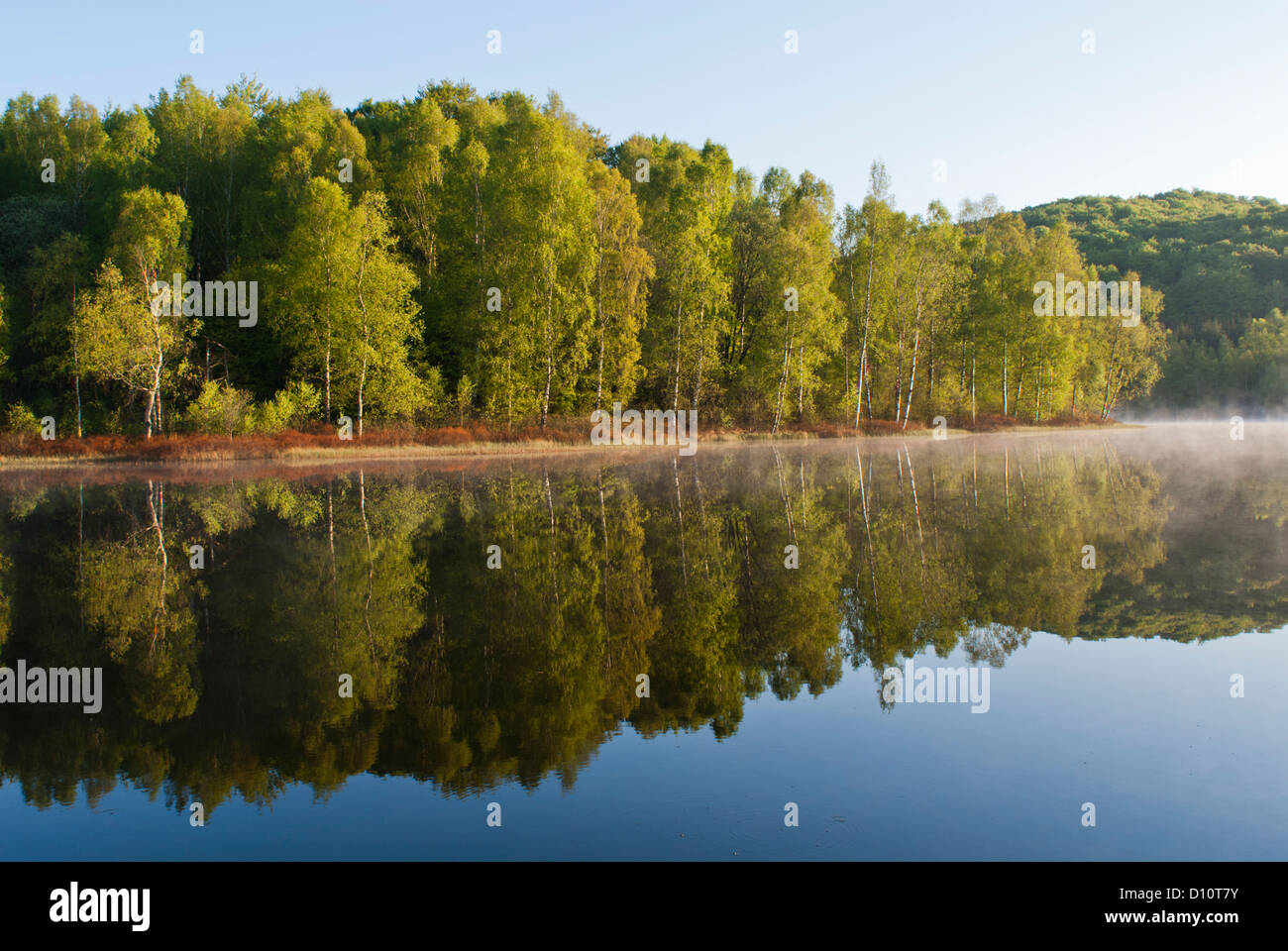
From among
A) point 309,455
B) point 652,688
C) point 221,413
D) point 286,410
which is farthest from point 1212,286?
point 652,688

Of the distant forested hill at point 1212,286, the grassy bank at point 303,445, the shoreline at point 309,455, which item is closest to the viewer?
the shoreline at point 309,455

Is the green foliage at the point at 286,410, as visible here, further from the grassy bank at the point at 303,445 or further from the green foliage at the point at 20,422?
the green foliage at the point at 20,422

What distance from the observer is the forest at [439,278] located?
41.0m

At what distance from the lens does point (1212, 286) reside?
107938 mm

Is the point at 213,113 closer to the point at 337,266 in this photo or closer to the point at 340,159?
the point at 340,159

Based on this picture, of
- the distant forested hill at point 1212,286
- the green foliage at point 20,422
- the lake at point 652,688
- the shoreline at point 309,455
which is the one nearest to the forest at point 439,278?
the green foliage at point 20,422

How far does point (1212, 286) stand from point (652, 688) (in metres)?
124

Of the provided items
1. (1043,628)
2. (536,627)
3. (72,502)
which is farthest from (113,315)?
(1043,628)

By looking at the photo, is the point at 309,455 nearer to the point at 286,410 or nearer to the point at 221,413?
the point at 286,410

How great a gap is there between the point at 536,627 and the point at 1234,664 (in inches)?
279

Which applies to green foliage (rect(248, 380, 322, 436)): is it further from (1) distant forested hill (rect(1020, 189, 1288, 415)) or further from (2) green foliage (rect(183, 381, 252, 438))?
(1) distant forested hill (rect(1020, 189, 1288, 415))

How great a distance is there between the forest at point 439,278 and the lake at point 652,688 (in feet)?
81.3

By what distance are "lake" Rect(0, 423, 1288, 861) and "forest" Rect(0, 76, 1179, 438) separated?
2479 cm

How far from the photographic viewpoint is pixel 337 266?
40.5 metres
